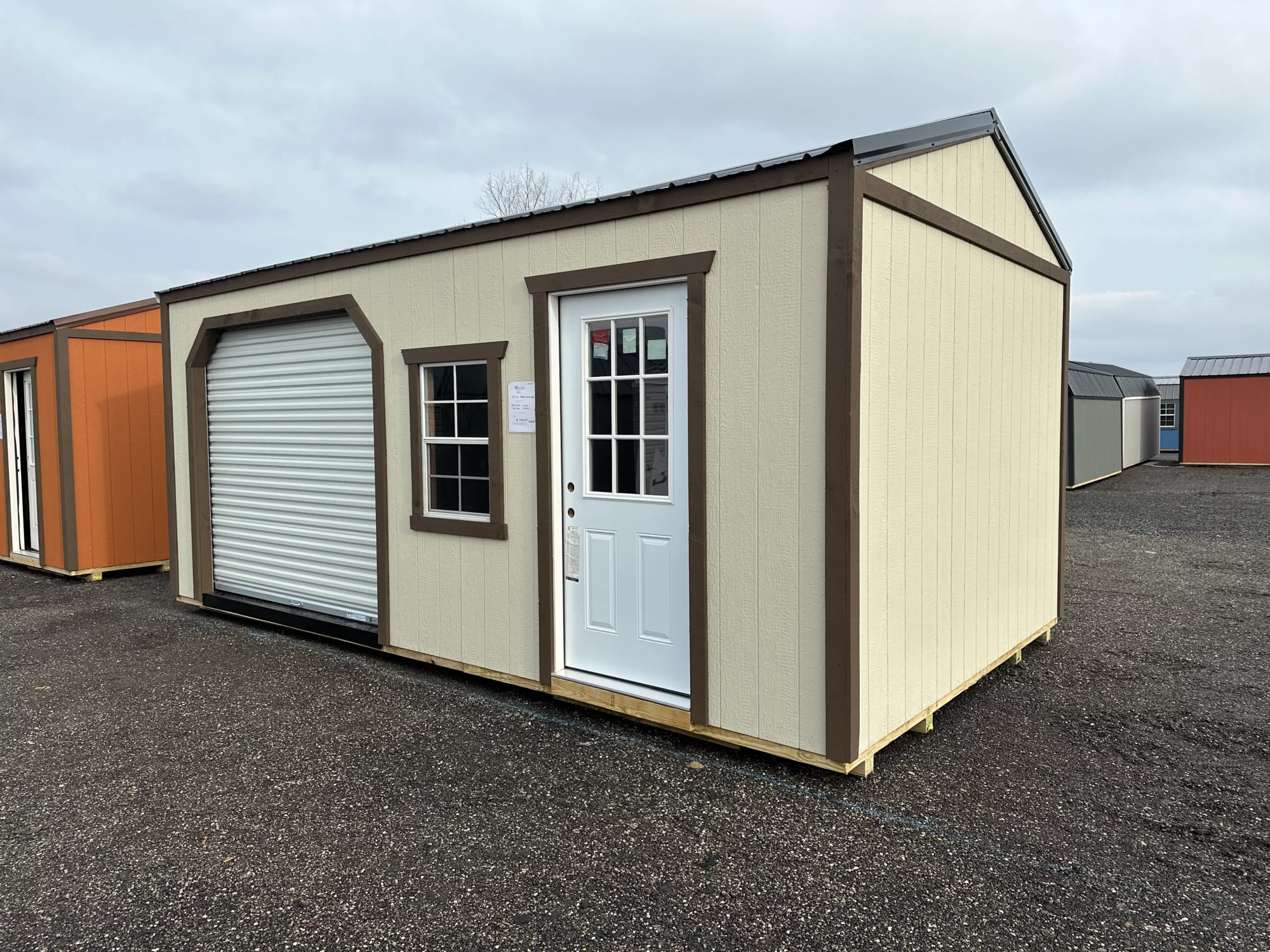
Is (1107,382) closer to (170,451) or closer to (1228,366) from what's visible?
(1228,366)

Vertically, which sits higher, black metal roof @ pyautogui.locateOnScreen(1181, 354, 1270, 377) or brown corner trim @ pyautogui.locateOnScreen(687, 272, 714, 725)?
black metal roof @ pyautogui.locateOnScreen(1181, 354, 1270, 377)

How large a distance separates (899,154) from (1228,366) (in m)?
23.8

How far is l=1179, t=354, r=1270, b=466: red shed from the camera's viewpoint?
73.1ft

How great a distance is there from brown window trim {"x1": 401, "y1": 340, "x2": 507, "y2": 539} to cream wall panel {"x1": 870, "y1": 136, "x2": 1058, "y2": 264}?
2369 mm

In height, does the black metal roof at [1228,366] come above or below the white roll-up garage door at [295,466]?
above

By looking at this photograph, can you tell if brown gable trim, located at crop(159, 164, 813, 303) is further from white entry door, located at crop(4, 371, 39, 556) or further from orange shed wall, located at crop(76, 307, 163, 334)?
white entry door, located at crop(4, 371, 39, 556)

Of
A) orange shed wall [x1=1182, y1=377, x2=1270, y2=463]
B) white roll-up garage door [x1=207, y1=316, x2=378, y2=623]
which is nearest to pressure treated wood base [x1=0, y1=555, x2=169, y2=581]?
white roll-up garage door [x1=207, y1=316, x2=378, y2=623]

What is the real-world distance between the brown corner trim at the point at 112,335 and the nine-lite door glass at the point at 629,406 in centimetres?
604

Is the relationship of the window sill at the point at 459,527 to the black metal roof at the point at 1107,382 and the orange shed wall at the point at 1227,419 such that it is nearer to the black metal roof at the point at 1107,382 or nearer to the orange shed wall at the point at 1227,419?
the black metal roof at the point at 1107,382

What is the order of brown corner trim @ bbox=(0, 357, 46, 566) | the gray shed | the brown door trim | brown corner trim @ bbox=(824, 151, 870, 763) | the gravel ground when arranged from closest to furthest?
the gravel ground, brown corner trim @ bbox=(824, 151, 870, 763), the brown door trim, brown corner trim @ bbox=(0, 357, 46, 566), the gray shed

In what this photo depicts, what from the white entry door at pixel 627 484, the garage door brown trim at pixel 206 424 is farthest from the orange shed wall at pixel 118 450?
the white entry door at pixel 627 484

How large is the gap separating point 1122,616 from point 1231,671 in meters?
1.51

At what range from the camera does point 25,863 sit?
3234 mm

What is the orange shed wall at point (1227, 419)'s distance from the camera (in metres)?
22.3
